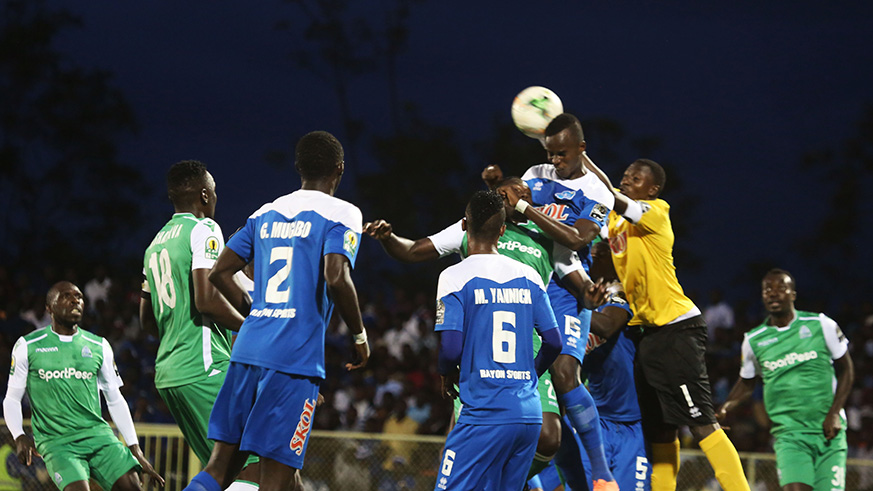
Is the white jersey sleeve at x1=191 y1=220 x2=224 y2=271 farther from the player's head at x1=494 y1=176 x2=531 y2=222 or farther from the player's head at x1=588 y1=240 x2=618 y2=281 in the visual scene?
the player's head at x1=588 y1=240 x2=618 y2=281

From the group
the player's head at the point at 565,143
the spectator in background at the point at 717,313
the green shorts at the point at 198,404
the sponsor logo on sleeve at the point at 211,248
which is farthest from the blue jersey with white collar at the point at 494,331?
the spectator in background at the point at 717,313

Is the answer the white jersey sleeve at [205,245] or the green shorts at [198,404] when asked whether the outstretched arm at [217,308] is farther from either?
the green shorts at [198,404]

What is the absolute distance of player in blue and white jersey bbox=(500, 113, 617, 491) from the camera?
245 inches

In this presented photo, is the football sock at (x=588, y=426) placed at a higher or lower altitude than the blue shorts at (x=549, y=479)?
higher

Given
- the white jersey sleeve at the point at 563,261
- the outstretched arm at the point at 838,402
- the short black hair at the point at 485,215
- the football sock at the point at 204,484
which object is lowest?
the football sock at the point at 204,484

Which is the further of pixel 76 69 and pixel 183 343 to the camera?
pixel 76 69

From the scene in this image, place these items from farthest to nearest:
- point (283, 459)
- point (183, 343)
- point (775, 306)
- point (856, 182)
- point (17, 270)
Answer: point (17, 270)
point (856, 182)
point (775, 306)
point (183, 343)
point (283, 459)

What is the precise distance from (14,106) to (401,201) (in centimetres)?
767

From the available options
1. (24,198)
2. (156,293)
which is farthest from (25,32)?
(156,293)

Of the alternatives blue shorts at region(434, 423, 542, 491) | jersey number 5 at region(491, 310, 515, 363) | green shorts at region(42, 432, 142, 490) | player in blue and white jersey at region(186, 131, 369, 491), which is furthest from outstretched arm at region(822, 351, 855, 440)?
green shorts at region(42, 432, 142, 490)

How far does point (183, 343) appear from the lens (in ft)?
18.2

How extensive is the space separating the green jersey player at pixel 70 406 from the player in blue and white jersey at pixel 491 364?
2943 mm

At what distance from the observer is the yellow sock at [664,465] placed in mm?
7340

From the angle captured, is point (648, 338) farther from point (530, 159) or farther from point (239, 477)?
point (530, 159)
